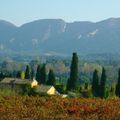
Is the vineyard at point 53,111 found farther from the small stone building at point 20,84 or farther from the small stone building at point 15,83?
the small stone building at point 15,83

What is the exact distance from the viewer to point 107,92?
205ft

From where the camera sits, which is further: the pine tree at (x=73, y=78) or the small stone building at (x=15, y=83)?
the pine tree at (x=73, y=78)

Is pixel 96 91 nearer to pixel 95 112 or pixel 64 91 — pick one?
pixel 64 91

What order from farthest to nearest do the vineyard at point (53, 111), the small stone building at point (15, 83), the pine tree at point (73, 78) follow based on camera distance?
the pine tree at point (73, 78), the small stone building at point (15, 83), the vineyard at point (53, 111)

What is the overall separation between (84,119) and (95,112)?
2.00 m

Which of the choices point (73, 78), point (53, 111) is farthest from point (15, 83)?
point (53, 111)

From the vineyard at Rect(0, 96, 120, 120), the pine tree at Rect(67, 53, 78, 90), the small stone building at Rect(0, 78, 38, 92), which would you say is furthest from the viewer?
the pine tree at Rect(67, 53, 78, 90)

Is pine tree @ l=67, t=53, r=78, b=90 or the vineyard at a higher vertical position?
the vineyard

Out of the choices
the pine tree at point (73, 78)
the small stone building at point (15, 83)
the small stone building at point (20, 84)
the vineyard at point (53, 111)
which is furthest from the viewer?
the pine tree at point (73, 78)

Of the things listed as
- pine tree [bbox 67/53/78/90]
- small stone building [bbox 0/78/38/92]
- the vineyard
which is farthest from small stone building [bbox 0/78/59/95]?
the vineyard

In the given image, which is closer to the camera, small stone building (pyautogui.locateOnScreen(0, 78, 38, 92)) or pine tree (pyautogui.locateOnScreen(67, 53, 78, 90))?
small stone building (pyautogui.locateOnScreen(0, 78, 38, 92))

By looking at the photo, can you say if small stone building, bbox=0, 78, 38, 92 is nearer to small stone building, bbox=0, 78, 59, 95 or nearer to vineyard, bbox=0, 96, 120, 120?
small stone building, bbox=0, 78, 59, 95

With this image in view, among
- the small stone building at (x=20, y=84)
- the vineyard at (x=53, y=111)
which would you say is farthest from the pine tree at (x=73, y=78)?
the vineyard at (x=53, y=111)

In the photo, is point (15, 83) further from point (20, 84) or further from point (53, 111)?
point (53, 111)
